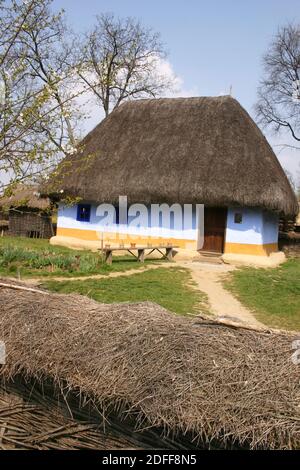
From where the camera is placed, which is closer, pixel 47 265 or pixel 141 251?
pixel 47 265

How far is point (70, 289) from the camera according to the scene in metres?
10.0

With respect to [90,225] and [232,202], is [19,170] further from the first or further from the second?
[90,225]

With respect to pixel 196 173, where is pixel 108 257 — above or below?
below

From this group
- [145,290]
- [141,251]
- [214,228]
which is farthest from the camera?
[214,228]

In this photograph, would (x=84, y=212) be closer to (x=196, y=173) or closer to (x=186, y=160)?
(x=186, y=160)

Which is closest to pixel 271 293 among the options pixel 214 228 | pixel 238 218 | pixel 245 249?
pixel 245 249

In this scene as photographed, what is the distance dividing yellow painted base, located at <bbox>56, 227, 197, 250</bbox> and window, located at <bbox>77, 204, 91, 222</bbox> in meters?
0.50

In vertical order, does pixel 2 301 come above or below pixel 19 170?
below

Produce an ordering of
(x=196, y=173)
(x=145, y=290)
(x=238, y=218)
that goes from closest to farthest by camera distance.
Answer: (x=145, y=290) < (x=238, y=218) < (x=196, y=173)

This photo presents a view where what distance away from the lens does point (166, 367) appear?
2986 mm

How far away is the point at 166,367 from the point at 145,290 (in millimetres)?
7456

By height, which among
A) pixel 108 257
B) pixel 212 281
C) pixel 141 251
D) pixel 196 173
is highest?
pixel 196 173
